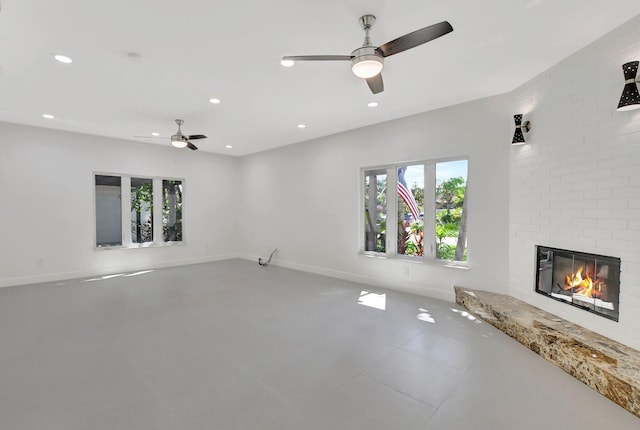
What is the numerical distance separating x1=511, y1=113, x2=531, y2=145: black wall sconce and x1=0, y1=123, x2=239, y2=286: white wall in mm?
7085

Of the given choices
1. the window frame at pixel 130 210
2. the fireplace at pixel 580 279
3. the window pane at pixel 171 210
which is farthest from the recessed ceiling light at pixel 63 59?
the fireplace at pixel 580 279

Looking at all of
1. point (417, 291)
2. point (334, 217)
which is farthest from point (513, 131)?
point (334, 217)

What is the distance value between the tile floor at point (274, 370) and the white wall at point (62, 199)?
5.15 feet

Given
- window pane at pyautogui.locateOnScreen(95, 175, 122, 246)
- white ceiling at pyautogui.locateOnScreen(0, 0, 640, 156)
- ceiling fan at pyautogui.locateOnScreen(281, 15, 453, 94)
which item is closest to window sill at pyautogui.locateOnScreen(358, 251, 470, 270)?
white ceiling at pyautogui.locateOnScreen(0, 0, 640, 156)

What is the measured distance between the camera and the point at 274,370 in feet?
8.32

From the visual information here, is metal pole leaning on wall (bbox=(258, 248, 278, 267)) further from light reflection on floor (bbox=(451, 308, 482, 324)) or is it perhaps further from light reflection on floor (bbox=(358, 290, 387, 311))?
light reflection on floor (bbox=(451, 308, 482, 324))

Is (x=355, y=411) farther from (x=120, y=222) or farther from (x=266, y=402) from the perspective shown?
(x=120, y=222)

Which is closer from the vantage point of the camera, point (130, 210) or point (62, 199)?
point (62, 199)

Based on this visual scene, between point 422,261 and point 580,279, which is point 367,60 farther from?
point 422,261

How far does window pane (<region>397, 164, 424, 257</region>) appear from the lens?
497 centimetres

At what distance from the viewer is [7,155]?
5.28 meters

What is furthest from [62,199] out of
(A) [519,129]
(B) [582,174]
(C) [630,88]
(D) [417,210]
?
(C) [630,88]

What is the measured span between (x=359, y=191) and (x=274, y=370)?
12.6 ft

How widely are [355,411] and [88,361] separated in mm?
2485
